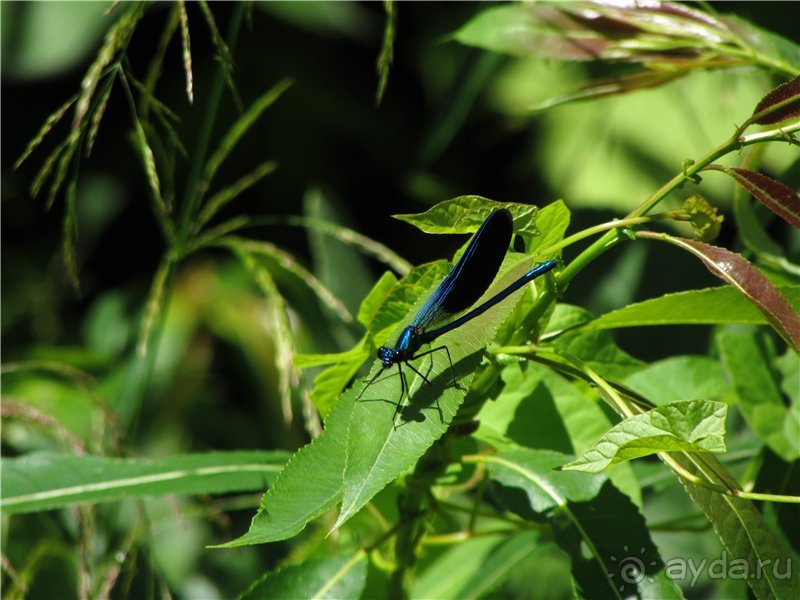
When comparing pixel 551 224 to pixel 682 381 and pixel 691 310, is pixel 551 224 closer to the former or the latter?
pixel 691 310

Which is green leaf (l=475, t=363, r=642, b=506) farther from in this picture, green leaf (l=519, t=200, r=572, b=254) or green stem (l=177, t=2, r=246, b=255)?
green stem (l=177, t=2, r=246, b=255)

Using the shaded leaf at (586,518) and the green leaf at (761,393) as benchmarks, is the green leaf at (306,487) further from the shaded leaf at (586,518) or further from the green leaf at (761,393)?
the green leaf at (761,393)

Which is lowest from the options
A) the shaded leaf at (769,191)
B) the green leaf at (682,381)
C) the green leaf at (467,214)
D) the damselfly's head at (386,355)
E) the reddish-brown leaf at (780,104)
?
the green leaf at (682,381)

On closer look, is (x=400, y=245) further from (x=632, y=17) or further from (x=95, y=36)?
(x=632, y=17)

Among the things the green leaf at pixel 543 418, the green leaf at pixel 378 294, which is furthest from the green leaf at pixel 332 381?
the green leaf at pixel 543 418

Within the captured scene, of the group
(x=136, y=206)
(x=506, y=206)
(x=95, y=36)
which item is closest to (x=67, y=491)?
(x=506, y=206)

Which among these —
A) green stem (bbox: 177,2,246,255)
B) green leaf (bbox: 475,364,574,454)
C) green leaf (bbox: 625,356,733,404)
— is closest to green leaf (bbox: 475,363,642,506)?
green leaf (bbox: 475,364,574,454)
